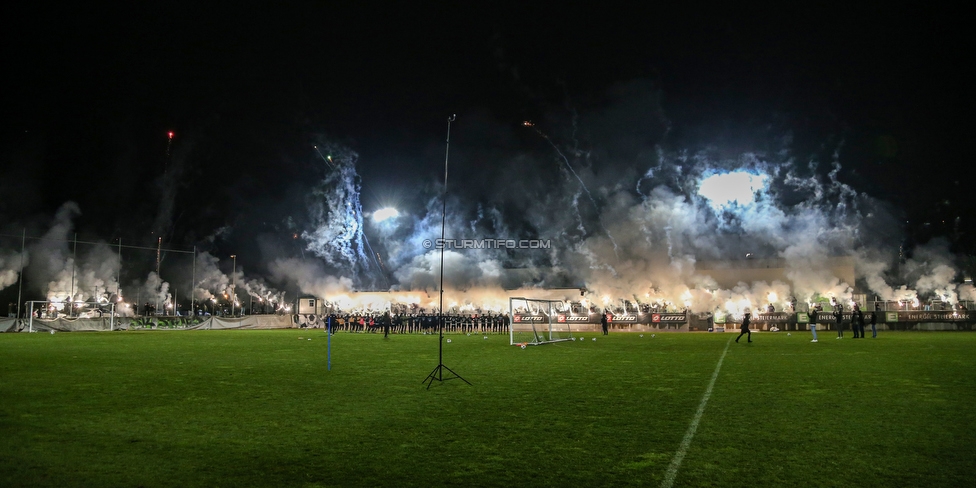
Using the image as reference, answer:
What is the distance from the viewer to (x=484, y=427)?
24.2ft

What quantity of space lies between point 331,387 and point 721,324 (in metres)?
37.1

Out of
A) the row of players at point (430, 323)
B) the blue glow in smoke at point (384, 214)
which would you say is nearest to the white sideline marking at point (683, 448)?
the row of players at point (430, 323)

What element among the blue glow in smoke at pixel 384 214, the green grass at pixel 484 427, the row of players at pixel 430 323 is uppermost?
Answer: the blue glow in smoke at pixel 384 214

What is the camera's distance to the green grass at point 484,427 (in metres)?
5.34

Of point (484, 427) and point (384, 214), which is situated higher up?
point (384, 214)

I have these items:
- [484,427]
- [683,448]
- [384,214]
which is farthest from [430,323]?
[683,448]

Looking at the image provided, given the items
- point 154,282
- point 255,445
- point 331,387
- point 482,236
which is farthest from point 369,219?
point 255,445

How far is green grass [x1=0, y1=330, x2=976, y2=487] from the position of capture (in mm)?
5344

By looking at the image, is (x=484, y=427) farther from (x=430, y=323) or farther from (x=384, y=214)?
(x=384, y=214)

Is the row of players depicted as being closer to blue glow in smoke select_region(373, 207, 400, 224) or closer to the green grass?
blue glow in smoke select_region(373, 207, 400, 224)

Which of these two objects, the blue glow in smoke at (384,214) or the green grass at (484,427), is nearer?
the green grass at (484,427)

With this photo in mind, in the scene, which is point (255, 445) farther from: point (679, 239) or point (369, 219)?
point (369, 219)

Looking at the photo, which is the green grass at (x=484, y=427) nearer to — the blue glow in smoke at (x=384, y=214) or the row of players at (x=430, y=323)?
the row of players at (x=430, y=323)

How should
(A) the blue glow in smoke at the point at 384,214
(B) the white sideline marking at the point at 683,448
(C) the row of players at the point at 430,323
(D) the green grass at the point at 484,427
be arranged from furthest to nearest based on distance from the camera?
(A) the blue glow in smoke at the point at 384,214
(C) the row of players at the point at 430,323
(D) the green grass at the point at 484,427
(B) the white sideline marking at the point at 683,448
